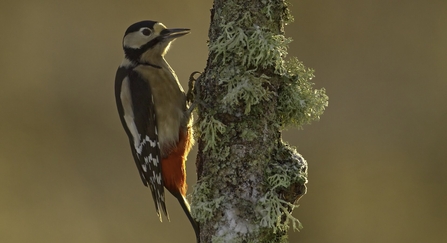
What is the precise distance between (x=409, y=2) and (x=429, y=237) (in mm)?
1943

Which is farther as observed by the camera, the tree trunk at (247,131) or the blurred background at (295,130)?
the blurred background at (295,130)


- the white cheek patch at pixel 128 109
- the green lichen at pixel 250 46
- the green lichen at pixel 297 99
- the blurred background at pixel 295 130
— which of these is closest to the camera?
the green lichen at pixel 250 46

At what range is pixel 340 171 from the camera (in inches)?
167

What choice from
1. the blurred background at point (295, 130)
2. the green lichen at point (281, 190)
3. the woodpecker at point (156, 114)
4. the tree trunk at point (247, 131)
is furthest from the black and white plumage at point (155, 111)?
the blurred background at point (295, 130)

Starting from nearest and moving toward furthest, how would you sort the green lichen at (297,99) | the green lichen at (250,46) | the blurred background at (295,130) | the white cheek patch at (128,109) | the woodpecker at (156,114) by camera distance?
the green lichen at (250,46) → the green lichen at (297,99) → the woodpecker at (156,114) → the white cheek patch at (128,109) → the blurred background at (295,130)

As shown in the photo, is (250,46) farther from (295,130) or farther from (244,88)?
(295,130)

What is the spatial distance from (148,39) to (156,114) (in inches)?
13.3

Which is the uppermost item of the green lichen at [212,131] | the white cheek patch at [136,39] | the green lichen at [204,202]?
the white cheek patch at [136,39]

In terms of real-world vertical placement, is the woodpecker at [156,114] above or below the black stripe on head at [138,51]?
below

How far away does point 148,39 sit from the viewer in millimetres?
2281

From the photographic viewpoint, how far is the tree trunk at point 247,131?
151 cm

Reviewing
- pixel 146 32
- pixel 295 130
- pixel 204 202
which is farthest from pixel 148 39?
pixel 295 130

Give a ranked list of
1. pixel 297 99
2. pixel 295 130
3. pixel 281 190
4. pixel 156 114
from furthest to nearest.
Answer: pixel 295 130
pixel 156 114
pixel 297 99
pixel 281 190

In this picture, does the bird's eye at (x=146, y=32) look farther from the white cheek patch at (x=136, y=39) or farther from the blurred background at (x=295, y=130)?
the blurred background at (x=295, y=130)
